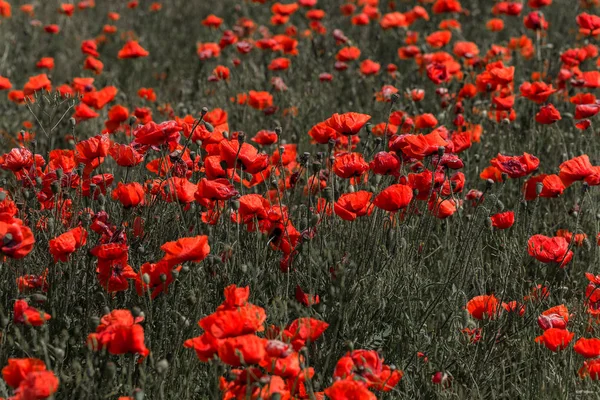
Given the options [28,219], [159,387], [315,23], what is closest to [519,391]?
[159,387]

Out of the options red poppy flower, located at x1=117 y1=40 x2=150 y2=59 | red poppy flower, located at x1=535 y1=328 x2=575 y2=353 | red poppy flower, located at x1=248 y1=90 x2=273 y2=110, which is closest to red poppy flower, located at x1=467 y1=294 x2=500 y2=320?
red poppy flower, located at x1=535 y1=328 x2=575 y2=353

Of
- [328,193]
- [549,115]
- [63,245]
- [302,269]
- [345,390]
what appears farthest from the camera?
[549,115]

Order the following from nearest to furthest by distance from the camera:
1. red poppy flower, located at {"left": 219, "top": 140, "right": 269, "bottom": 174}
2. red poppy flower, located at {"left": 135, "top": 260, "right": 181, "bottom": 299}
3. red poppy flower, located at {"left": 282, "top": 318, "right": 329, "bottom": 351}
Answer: red poppy flower, located at {"left": 282, "top": 318, "right": 329, "bottom": 351}, red poppy flower, located at {"left": 135, "top": 260, "right": 181, "bottom": 299}, red poppy flower, located at {"left": 219, "top": 140, "right": 269, "bottom": 174}

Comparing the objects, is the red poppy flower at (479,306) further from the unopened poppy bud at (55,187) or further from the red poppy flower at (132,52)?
the red poppy flower at (132,52)

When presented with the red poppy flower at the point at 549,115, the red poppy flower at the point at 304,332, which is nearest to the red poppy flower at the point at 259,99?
the red poppy flower at the point at 549,115

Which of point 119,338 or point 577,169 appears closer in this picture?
Result: point 119,338

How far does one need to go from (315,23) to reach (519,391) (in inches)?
182

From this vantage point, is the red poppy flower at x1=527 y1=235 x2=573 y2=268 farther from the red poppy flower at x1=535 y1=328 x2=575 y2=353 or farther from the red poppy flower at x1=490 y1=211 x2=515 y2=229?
the red poppy flower at x1=535 y1=328 x2=575 y2=353

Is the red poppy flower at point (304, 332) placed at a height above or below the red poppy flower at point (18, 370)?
below

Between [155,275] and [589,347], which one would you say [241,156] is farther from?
[589,347]

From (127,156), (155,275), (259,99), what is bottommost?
(259,99)

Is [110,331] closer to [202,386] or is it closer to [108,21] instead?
[202,386]

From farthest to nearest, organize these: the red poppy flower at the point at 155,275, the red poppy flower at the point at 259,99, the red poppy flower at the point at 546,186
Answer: the red poppy flower at the point at 259,99 < the red poppy flower at the point at 546,186 < the red poppy flower at the point at 155,275

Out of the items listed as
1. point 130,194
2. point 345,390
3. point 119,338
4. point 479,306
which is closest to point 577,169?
point 479,306
